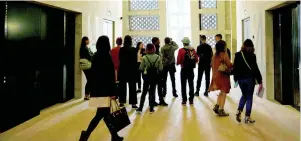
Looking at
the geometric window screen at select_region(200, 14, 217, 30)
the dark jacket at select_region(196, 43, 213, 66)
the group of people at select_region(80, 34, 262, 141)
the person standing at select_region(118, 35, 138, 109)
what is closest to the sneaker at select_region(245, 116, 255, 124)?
the group of people at select_region(80, 34, 262, 141)

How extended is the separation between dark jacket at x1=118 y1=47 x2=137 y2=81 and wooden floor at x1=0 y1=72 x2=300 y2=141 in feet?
2.28

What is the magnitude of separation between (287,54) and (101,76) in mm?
4454

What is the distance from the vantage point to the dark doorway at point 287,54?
240 inches

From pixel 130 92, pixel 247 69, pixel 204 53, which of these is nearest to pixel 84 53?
pixel 130 92

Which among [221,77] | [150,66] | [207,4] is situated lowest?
[221,77]

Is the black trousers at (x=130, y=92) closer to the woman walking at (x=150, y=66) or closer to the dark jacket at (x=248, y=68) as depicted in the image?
the woman walking at (x=150, y=66)

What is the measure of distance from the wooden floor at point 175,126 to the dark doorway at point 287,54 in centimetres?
37

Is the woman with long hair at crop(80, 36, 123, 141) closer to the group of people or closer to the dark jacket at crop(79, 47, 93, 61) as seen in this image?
the group of people

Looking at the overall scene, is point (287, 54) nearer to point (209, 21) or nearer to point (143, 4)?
point (209, 21)

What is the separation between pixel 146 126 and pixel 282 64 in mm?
3469

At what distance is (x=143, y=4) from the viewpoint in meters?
11.0

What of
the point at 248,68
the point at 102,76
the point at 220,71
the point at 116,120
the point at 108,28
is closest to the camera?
the point at 102,76

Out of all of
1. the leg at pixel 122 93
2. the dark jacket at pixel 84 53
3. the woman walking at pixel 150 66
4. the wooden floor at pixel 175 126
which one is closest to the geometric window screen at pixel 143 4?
the dark jacket at pixel 84 53

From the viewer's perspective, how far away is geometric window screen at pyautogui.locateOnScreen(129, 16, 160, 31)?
10953 mm
